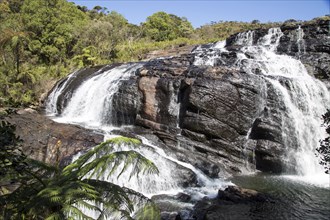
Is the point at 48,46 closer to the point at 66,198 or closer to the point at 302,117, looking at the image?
the point at 302,117

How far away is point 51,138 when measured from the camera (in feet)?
40.4

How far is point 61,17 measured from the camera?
89.1ft

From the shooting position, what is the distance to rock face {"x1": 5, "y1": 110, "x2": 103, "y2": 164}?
1163cm

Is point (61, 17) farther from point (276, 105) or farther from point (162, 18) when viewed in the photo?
point (276, 105)

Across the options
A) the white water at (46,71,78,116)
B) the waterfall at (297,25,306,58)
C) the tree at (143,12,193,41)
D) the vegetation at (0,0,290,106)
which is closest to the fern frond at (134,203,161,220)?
the white water at (46,71,78,116)

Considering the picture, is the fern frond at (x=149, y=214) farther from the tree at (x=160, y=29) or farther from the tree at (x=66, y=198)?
the tree at (x=160, y=29)

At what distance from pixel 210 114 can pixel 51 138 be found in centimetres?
697

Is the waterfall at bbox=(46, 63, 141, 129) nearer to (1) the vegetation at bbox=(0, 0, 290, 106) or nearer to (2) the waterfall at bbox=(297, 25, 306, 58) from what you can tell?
(1) the vegetation at bbox=(0, 0, 290, 106)

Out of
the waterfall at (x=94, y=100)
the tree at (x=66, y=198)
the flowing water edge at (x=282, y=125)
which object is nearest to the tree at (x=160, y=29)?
the flowing water edge at (x=282, y=125)

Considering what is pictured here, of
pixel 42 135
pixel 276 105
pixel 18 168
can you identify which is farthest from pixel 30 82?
pixel 18 168

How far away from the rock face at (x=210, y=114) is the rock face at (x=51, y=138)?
324 cm

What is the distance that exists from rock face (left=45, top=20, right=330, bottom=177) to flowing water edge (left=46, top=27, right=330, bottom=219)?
1.16ft

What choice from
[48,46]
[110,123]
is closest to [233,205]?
[110,123]

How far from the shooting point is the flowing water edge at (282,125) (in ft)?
32.9
